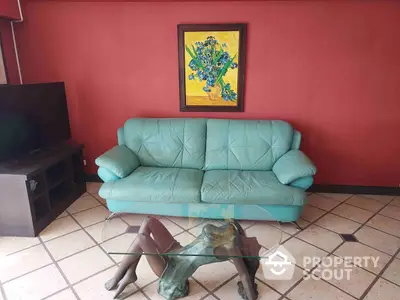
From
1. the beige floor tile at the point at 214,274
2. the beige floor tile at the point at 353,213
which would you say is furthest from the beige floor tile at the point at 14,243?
the beige floor tile at the point at 353,213

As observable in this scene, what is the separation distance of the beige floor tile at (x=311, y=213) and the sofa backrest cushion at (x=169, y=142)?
3.81 feet

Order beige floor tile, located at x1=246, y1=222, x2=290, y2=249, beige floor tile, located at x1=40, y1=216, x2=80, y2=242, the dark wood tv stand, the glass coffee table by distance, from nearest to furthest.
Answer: the glass coffee table, beige floor tile, located at x1=246, y1=222, x2=290, y2=249, the dark wood tv stand, beige floor tile, located at x1=40, y1=216, x2=80, y2=242

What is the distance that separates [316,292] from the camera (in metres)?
1.85

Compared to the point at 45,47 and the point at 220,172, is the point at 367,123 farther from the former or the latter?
the point at 45,47

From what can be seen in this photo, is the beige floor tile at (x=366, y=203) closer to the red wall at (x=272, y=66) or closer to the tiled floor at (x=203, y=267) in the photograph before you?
the tiled floor at (x=203, y=267)

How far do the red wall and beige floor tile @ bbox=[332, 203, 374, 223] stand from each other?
430mm

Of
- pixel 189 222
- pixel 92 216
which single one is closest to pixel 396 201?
pixel 189 222

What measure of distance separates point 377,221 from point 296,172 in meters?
1.01

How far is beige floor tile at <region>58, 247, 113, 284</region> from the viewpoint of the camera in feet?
6.58

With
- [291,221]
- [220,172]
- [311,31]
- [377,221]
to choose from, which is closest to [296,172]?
[291,221]

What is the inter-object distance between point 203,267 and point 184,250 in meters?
0.49

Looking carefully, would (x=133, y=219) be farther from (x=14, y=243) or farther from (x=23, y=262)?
(x=14, y=243)
